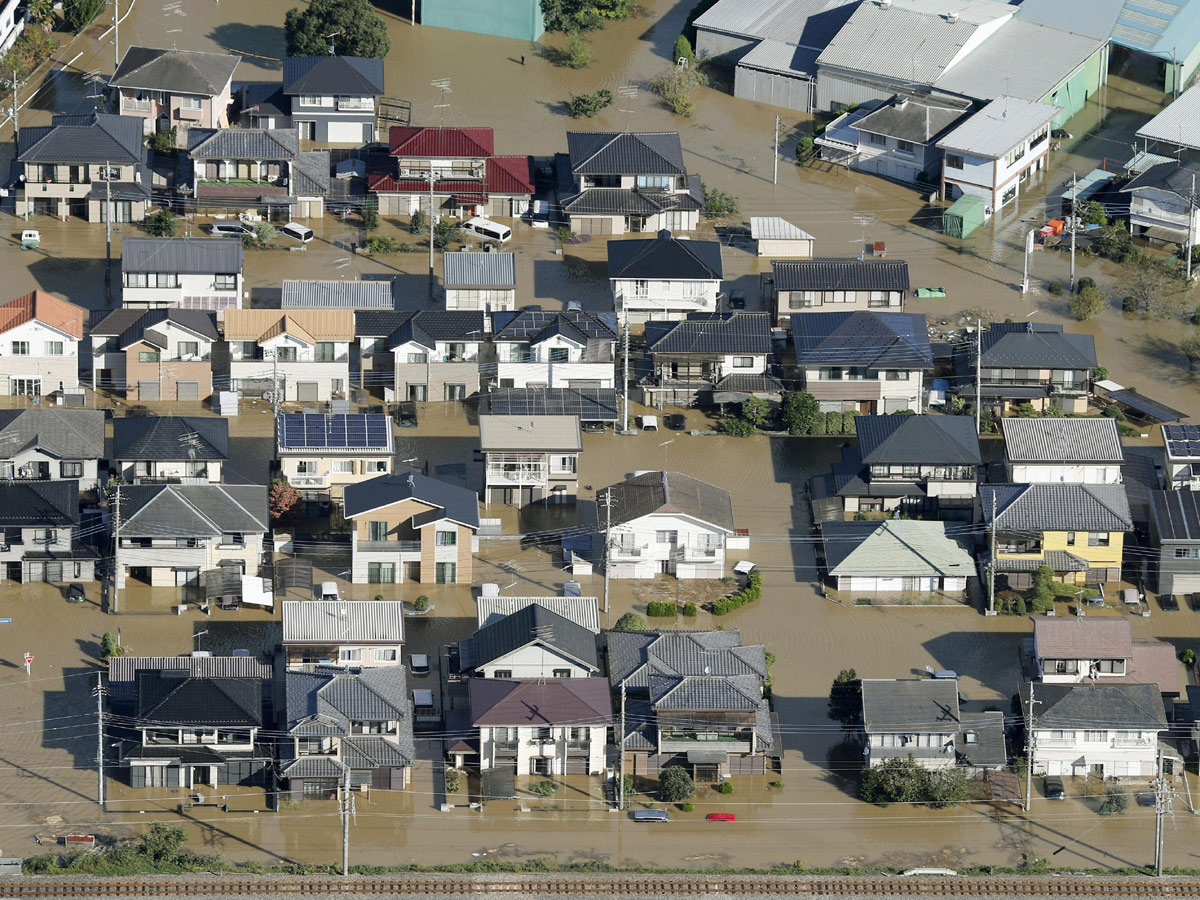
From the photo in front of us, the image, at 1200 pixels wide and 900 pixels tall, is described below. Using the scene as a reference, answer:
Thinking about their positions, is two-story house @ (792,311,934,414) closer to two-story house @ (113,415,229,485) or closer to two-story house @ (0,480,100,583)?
two-story house @ (113,415,229,485)

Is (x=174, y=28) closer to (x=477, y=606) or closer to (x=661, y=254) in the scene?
(x=661, y=254)

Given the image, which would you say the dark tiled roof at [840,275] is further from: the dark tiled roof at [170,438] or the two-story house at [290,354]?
the dark tiled roof at [170,438]

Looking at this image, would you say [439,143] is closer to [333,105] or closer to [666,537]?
[333,105]

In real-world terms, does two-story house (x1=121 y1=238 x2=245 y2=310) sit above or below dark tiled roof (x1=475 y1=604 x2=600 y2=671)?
above

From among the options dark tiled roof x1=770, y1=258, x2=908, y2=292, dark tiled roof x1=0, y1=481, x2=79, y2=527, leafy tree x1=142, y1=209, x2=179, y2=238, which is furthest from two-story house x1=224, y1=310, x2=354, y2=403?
dark tiled roof x1=770, y1=258, x2=908, y2=292

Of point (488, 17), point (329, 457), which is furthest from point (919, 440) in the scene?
point (488, 17)

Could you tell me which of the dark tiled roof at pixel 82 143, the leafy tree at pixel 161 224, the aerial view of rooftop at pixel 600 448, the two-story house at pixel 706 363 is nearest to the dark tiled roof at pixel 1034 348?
the aerial view of rooftop at pixel 600 448

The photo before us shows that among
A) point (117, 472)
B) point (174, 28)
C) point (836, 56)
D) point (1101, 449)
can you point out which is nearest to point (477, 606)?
point (117, 472)
